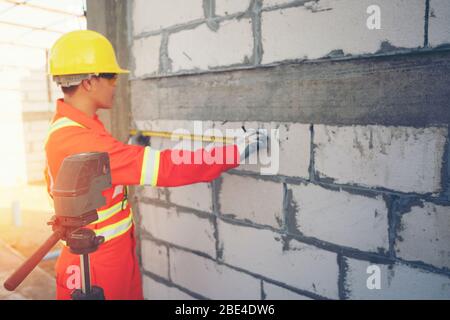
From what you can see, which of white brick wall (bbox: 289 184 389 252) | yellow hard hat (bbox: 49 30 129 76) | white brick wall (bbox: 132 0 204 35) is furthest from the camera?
white brick wall (bbox: 132 0 204 35)

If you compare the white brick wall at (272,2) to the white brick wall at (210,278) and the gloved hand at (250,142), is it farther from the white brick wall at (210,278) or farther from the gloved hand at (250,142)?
A: the white brick wall at (210,278)

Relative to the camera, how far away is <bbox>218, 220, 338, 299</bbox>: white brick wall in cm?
179

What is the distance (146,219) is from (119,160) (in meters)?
1.04

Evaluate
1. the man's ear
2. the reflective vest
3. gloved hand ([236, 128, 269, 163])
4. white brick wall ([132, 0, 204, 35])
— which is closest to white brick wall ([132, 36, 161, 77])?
white brick wall ([132, 0, 204, 35])

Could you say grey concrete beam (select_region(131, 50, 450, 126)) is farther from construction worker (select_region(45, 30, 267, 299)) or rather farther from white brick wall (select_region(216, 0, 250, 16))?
white brick wall (select_region(216, 0, 250, 16))

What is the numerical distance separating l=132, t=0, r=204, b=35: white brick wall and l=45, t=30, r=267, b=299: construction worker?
0.43 m

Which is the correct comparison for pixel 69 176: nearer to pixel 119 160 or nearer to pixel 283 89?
pixel 119 160

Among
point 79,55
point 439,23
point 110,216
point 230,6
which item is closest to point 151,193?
point 110,216

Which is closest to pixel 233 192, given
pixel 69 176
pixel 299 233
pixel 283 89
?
pixel 299 233

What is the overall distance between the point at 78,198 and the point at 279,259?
1.11 m

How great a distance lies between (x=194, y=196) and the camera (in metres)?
2.29

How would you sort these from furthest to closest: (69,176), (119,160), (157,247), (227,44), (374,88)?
(157,247)
(227,44)
(119,160)
(374,88)
(69,176)

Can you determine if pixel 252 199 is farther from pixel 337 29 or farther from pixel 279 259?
pixel 337 29

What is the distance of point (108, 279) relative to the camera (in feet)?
6.55
